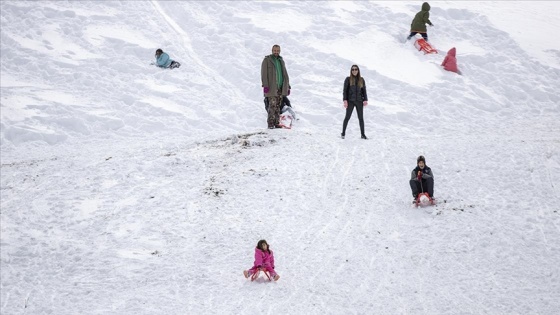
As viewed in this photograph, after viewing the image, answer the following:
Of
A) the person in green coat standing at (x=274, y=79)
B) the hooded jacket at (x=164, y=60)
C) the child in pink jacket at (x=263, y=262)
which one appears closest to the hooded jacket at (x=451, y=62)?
the person in green coat standing at (x=274, y=79)

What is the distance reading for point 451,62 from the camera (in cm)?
1557

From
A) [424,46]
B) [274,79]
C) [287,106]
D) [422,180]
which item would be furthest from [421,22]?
[422,180]

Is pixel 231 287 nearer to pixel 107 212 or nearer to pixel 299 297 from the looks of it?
pixel 299 297

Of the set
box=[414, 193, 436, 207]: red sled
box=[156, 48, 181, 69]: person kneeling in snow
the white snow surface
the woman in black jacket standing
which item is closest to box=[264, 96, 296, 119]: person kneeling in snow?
the white snow surface

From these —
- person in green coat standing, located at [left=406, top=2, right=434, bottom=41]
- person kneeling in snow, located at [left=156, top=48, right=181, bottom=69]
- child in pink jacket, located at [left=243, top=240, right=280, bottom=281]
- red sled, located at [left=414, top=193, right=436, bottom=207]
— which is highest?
person in green coat standing, located at [left=406, top=2, right=434, bottom=41]

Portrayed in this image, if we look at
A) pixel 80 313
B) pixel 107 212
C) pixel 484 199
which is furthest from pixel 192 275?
pixel 484 199

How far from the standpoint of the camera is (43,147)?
1266cm

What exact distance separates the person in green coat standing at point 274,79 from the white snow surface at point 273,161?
81 cm

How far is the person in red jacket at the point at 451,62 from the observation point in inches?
613

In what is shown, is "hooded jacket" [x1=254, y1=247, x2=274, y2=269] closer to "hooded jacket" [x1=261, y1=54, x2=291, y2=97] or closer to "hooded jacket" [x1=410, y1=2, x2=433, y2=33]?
"hooded jacket" [x1=261, y1=54, x2=291, y2=97]

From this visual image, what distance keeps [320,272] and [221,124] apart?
6910mm

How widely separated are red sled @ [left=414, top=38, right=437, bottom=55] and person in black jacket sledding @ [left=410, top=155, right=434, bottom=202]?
8.42 meters

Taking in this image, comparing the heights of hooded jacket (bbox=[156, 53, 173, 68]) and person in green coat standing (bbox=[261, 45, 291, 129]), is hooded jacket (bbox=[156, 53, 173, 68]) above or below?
below

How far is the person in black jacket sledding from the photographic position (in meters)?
9.08
